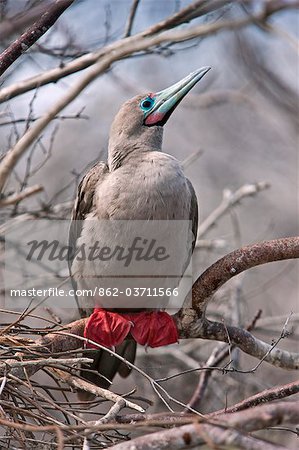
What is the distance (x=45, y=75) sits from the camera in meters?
5.60

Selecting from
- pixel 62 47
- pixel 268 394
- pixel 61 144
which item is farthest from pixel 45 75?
pixel 61 144

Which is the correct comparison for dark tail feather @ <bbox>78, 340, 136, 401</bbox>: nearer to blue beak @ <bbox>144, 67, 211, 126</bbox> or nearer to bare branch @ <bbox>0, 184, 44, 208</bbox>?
bare branch @ <bbox>0, 184, 44, 208</bbox>

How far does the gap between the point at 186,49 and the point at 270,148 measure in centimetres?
870

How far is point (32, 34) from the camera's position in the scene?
4547 mm

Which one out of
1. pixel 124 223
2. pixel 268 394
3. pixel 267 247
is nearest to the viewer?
pixel 268 394

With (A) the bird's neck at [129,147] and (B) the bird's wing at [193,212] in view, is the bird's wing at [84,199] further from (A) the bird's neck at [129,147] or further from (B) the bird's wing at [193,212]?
(B) the bird's wing at [193,212]

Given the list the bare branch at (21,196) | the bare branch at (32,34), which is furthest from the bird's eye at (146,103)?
the bare branch at (32,34)

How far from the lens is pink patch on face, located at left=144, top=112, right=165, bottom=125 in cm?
586

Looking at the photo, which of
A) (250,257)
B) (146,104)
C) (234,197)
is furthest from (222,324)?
(234,197)

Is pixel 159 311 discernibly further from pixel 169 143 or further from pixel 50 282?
pixel 169 143

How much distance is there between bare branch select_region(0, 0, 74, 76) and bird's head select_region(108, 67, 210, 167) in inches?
50.9

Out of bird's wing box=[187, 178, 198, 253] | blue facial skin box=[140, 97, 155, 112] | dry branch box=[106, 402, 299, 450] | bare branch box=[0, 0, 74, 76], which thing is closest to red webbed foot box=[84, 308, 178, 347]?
bird's wing box=[187, 178, 198, 253]

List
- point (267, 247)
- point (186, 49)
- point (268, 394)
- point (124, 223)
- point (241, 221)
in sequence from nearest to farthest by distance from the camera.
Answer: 1. point (268, 394)
2. point (267, 247)
3. point (124, 223)
4. point (186, 49)
5. point (241, 221)

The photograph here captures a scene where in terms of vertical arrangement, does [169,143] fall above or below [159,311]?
above
